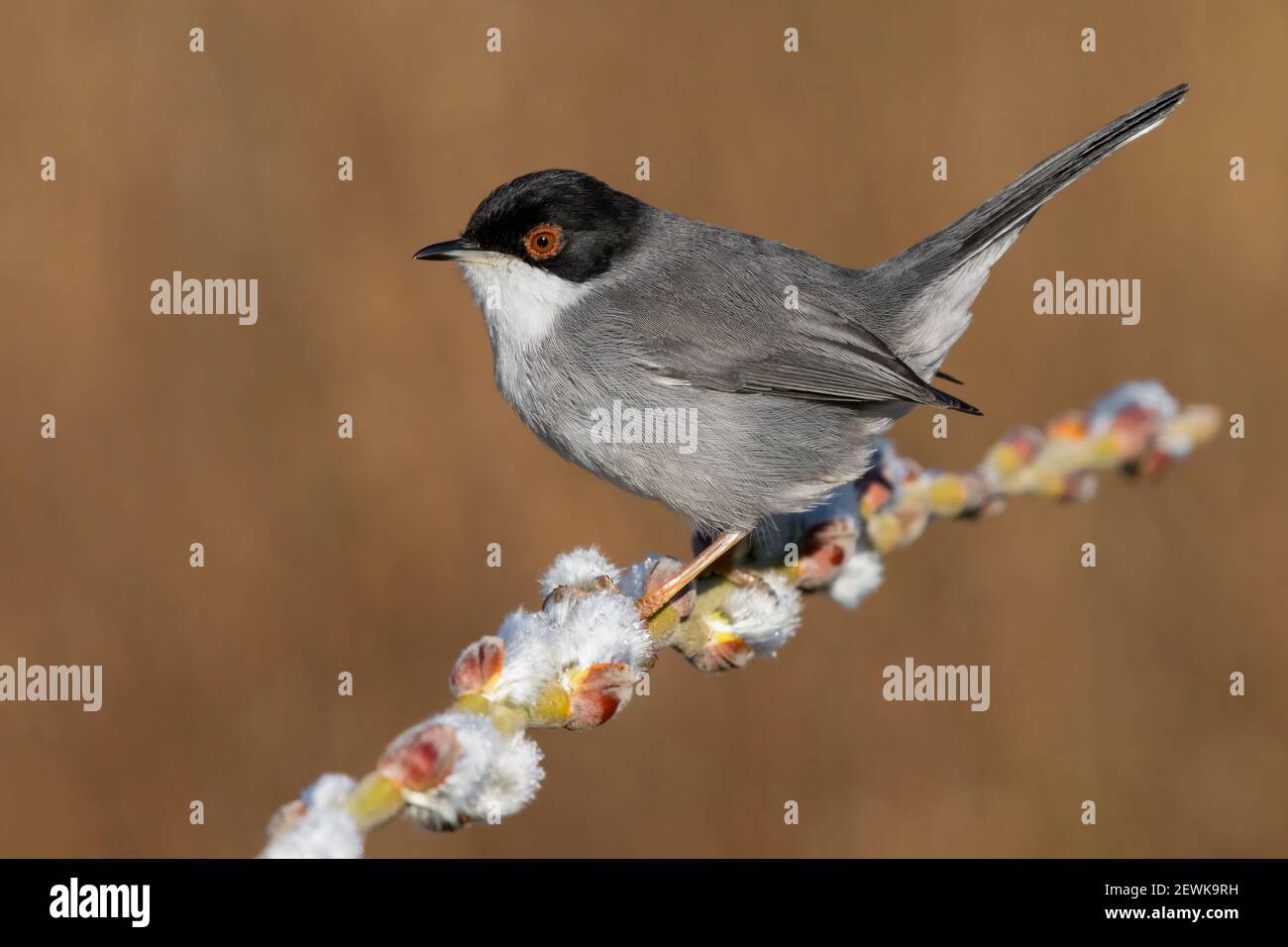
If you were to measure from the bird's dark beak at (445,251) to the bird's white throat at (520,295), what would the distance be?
0.05 metres

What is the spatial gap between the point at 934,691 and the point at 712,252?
3.09 meters

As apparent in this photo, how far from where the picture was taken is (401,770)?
1.43 metres

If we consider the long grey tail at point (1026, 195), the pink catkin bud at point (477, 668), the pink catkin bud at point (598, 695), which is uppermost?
the long grey tail at point (1026, 195)

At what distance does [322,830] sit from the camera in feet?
4.29

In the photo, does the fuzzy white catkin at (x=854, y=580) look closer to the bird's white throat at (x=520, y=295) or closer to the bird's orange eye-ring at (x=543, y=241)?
the bird's white throat at (x=520, y=295)

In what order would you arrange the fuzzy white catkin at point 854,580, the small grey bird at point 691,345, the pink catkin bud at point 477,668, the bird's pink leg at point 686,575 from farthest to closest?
the small grey bird at point 691,345 → the fuzzy white catkin at point 854,580 → the bird's pink leg at point 686,575 → the pink catkin bud at point 477,668

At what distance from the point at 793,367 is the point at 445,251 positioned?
1.07 m

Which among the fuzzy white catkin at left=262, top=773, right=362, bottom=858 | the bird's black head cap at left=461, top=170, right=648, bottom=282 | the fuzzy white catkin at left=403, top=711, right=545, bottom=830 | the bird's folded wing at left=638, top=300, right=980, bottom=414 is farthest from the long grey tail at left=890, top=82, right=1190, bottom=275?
the fuzzy white catkin at left=262, top=773, right=362, bottom=858

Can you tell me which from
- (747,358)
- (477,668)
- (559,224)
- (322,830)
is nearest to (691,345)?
(747,358)

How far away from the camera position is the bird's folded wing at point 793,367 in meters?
3.30

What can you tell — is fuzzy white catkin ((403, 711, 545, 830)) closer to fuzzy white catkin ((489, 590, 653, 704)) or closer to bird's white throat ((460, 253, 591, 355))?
fuzzy white catkin ((489, 590, 653, 704))

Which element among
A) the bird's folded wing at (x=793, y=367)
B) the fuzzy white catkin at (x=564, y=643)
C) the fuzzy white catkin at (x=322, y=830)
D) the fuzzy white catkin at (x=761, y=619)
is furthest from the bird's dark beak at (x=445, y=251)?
the fuzzy white catkin at (x=322, y=830)

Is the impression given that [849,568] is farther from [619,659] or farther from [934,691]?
[934,691]

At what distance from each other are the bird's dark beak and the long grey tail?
1.40 meters
